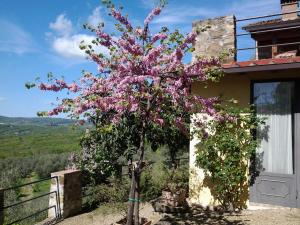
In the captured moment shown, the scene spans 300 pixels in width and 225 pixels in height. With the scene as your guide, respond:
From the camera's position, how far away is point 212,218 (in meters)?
7.82

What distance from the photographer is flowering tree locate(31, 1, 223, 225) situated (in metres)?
5.49

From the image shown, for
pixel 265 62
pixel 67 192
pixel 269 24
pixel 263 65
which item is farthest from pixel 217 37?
pixel 269 24

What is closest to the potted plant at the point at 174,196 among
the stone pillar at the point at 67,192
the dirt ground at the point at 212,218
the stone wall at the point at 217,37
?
the dirt ground at the point at 212,218

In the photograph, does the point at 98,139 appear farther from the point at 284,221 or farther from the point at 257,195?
the point at 284,221

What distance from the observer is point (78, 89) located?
5.82 m

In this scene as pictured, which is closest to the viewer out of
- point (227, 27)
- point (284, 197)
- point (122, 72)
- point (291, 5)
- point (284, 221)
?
point (122, 72)

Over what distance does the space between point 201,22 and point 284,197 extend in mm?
5016

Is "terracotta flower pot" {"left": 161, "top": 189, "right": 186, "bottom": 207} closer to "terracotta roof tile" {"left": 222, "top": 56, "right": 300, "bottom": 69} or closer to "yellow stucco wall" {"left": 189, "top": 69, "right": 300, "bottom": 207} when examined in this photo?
"yellow stucco wall" {"left": 189, "top": 69, "right": 300, "bottom": 207}

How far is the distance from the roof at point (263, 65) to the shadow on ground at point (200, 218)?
3308 mm

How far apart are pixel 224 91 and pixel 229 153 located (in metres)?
1.54

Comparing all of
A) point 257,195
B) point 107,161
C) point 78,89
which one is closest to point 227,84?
point 257,195

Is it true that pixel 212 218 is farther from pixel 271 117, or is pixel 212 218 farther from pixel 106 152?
pixel 106 152

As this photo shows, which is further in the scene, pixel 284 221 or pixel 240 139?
pixel 240 139

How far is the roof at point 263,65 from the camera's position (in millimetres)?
7205
